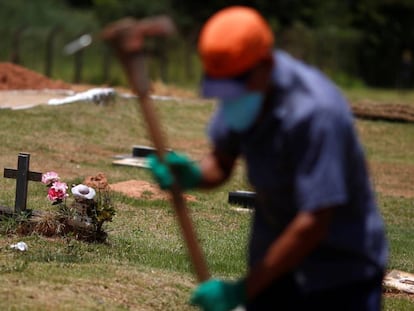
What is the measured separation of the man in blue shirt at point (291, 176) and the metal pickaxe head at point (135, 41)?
20cm

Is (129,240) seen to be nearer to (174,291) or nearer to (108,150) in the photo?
(174,291)

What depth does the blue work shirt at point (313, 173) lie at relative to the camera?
3.48 m

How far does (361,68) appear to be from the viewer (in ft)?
143

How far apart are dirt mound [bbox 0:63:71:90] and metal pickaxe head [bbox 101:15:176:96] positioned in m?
16.7

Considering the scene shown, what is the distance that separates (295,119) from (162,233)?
5756 mm

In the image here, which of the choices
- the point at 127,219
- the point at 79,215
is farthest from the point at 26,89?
the point at 79,215

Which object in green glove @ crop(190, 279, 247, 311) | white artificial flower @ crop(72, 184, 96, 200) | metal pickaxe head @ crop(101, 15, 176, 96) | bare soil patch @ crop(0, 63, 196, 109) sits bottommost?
bare soil patch @ crop(0, 63, 196, 109)

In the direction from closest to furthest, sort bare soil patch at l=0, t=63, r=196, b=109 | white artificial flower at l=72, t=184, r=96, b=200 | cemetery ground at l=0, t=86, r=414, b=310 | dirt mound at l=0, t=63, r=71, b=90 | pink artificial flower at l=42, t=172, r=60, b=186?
cemetery ground at l=0, t=86, r=414, b=310
white artificial flower at l=72, t=184, r=96, b=200
pink artificial flower at l=42, t=172, r=60, b=186
bare soil patch at l=0, t=63, r=196, b=109
dirt mound at l=0, t=63, r=71, b=90

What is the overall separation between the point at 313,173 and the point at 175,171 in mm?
647

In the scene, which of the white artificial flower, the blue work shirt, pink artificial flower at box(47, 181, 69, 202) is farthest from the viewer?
pink artificial flower at box(47, 181, 69, 202)

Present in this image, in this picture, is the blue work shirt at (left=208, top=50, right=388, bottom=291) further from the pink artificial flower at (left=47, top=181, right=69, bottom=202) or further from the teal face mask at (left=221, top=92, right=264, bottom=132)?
the pink artificial flower at (left=47, top=181, right=69, bottom=202)

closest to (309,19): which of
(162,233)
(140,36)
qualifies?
(162,233)

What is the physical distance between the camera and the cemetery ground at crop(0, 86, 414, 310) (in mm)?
6375

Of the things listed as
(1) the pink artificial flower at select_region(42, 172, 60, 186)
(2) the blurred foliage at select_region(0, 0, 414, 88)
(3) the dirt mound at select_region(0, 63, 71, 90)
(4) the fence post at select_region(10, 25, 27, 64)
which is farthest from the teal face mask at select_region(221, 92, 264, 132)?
(2) the blurred foliage at select_region(0, 0, 414, 88)
